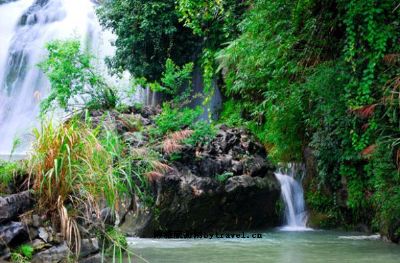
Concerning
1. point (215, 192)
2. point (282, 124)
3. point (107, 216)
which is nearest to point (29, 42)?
point (282, 124)

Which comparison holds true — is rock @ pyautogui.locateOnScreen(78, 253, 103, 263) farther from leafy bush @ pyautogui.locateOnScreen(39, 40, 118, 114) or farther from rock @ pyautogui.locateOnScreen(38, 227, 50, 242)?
leafy bush @ pyautogui.locateOnScreen(39, 40, 118, 114)

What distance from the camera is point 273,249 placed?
6363 mm

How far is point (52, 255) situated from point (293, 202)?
615cm

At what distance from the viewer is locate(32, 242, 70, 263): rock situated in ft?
13.5

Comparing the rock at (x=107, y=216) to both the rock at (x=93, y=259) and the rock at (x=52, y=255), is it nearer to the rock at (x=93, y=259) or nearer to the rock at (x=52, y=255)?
the rock at (x=93, y=259)

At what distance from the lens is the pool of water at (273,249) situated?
5551 mm

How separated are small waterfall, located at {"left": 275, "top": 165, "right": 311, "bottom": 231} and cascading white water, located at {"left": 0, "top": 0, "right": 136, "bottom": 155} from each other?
8.85 metres

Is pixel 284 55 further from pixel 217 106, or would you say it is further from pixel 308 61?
pixel 217 106

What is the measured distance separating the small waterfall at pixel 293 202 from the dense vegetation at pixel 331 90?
222 millimetres

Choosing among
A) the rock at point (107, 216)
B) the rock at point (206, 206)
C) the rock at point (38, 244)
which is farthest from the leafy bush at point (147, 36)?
the rock at point (38, 244)

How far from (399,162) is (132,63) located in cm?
1049

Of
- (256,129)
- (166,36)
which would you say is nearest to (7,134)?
(166,36)

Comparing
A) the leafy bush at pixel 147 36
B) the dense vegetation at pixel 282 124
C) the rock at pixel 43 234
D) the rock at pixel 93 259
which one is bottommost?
the rock at pixel 93 259

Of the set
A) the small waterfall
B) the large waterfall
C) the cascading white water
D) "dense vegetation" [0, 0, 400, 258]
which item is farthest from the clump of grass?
the large waterfall
